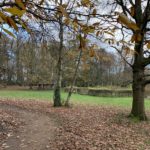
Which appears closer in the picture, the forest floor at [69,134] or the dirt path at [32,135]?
the dirt path at [32,135]

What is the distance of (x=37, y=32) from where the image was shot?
692 centimetres

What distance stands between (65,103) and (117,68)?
39.0 metres

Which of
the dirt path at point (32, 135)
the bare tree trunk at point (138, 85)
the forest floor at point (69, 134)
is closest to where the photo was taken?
the dirt path at point (32, 135)

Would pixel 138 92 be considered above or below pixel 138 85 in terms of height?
below

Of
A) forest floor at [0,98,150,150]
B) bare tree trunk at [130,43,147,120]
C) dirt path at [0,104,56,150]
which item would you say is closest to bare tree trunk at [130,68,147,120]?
bare tree trunk at [130,43,147,120]

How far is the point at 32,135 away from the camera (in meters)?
10.1

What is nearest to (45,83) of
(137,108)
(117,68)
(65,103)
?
(117,68)

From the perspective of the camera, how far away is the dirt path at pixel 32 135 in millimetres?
8703

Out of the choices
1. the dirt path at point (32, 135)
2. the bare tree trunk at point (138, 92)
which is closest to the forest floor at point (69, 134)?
the dirt path at point (32, 135)

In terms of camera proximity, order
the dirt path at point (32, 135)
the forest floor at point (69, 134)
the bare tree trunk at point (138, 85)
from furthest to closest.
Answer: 1. the bare tree trunk at point (138, 85)
2. the forest floor at point (69, 134)
3. the dirt path at point (32, 135)

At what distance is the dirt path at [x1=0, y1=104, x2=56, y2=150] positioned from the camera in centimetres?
870

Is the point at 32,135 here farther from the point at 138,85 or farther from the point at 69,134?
the point at 138,85

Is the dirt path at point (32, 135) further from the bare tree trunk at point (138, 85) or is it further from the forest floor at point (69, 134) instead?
the bare tree trunk at point (138, 85)

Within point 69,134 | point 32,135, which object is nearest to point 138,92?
point 69,134
